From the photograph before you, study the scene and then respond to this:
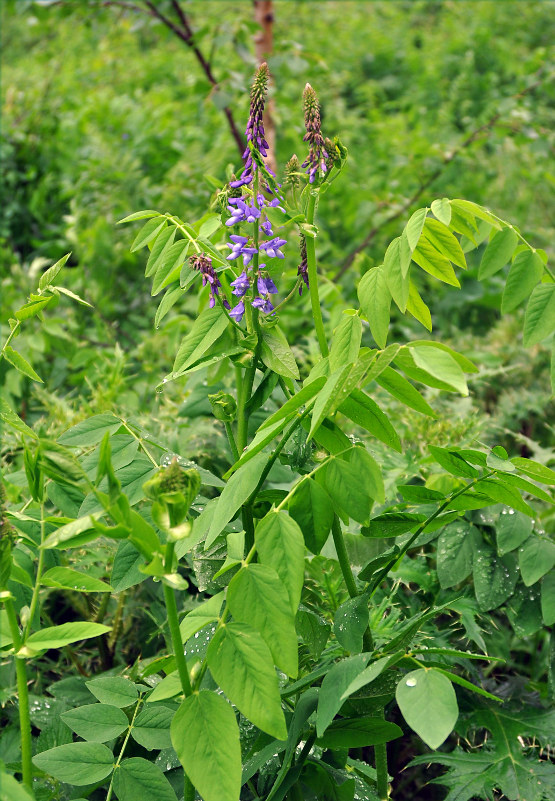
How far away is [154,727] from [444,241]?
2.62 ft

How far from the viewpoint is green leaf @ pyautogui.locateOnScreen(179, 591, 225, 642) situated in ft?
3.08

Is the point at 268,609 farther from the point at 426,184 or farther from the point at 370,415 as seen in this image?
the point at 426,184

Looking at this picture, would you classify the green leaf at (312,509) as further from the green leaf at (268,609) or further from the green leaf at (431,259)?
the green leaf at (431,259)

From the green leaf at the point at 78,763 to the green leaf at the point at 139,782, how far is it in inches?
0.8

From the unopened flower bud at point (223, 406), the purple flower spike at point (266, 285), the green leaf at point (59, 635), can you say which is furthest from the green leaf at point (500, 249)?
the green leaf at point (59, 635)

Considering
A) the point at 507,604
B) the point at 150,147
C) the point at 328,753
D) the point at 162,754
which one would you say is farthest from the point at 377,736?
the point at 150,147

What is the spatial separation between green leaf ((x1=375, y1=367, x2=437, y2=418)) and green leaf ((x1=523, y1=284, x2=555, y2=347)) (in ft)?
0.87

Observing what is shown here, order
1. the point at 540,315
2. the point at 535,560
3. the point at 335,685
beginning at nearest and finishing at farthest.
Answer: the point at 335,685, the point at 540,315, the point at 535,560

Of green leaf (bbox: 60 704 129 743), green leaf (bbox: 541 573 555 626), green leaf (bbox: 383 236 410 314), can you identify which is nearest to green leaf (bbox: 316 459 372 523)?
green leaf (bbox: 383 236 410 314)

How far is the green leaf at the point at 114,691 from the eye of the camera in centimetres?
110

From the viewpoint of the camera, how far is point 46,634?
3.16ft

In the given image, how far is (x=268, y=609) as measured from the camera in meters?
0.87

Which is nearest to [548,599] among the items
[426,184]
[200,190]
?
[426,184]

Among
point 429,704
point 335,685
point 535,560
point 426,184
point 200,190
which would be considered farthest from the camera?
point 200,190
